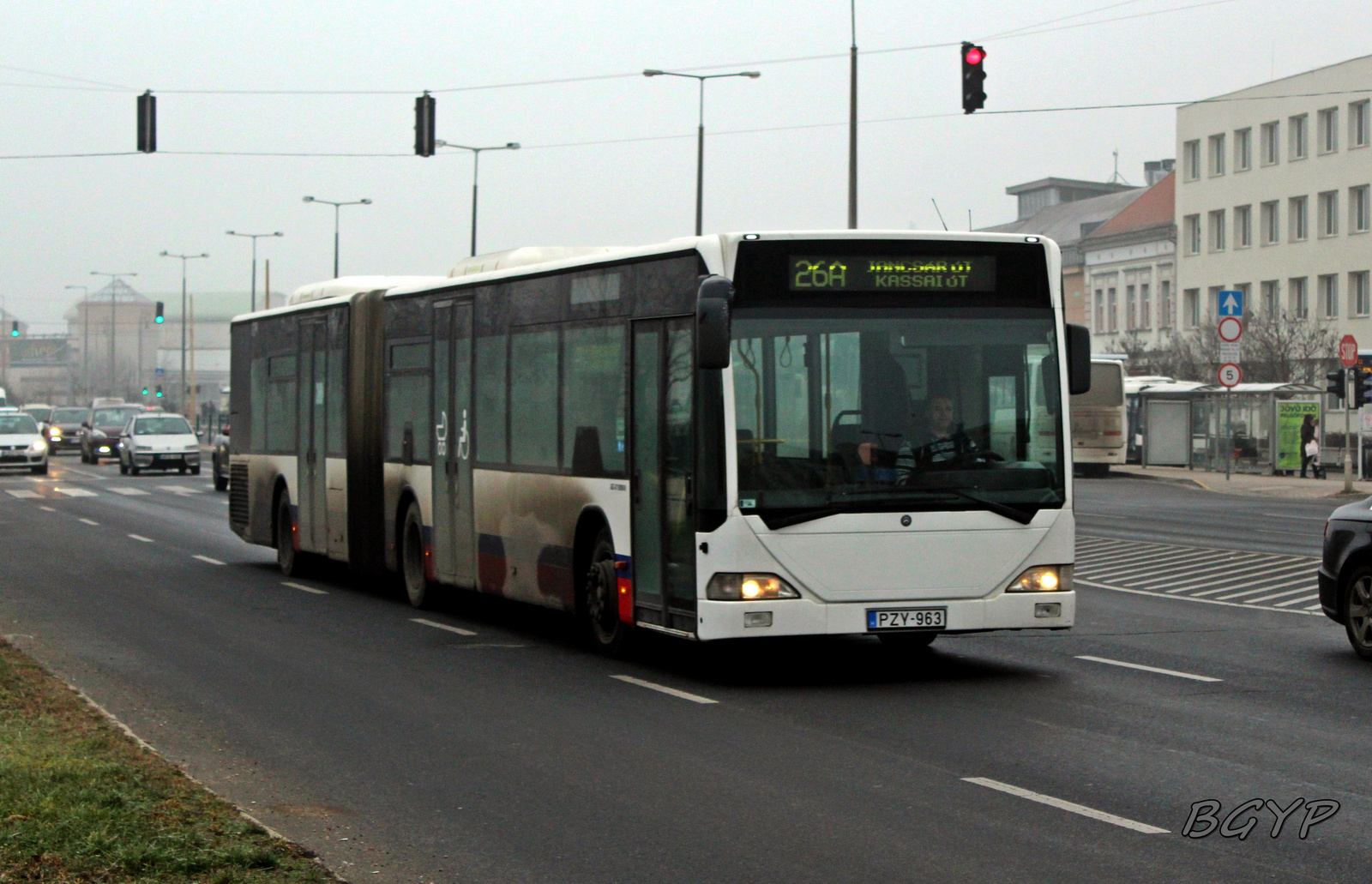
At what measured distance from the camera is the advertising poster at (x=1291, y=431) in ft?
162

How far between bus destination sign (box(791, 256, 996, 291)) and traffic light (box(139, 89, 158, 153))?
18.0 m

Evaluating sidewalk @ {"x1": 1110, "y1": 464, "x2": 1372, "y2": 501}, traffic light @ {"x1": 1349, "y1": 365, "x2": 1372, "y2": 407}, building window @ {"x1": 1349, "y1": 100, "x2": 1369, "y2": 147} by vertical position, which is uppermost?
building window @ {"x1": 1349, "y1": 100, "x2": 1369, "y2": 147}

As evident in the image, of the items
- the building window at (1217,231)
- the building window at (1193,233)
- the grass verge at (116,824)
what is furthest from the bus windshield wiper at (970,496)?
the building window at (1193,233)

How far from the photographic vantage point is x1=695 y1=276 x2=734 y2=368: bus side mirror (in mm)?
11086

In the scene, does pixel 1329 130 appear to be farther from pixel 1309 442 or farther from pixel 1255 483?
pixel 1255 483

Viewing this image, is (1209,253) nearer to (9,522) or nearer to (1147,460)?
(1147,460)

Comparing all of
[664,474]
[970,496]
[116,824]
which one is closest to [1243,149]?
[970,496]

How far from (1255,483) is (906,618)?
36988mm

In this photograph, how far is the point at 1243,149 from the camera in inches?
3211

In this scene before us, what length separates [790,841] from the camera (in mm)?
7336

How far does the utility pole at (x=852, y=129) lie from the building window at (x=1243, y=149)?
4980 centimetres

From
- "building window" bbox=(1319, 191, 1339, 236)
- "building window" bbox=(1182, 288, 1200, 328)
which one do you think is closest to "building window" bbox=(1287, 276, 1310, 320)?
"building window" bbox=(1319, 191, 1339, 236)

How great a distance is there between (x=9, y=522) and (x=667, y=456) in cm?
2214

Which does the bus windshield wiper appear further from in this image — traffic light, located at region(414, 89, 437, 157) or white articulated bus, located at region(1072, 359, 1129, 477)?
white articulated bus, located at region(1072, 359, 1129, 477)
